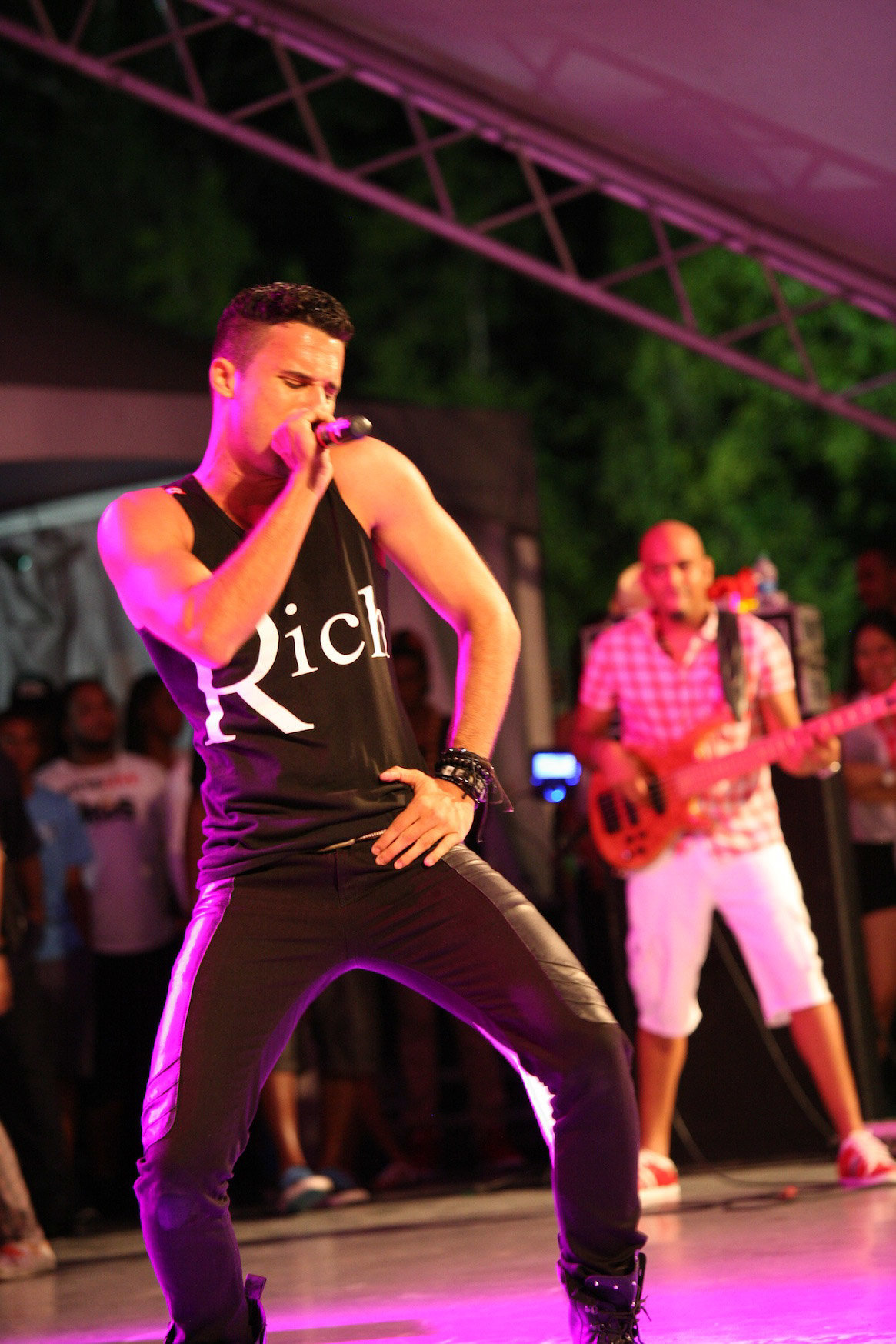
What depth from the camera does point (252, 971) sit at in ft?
8.86

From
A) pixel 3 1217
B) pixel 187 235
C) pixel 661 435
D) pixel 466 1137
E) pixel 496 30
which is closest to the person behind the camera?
pixel 3 1217

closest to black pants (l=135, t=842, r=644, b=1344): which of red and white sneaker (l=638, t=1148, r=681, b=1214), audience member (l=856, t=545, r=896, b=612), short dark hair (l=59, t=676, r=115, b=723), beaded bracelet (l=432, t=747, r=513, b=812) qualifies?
beaded bracelet (l=432, t=747, r=513, b=812)

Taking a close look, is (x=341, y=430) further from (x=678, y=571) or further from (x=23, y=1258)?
(x=23, y=1258)

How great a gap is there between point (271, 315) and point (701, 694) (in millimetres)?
3170

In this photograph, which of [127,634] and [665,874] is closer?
[665,874]

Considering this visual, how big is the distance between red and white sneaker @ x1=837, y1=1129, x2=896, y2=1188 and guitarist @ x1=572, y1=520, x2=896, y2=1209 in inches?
1.2

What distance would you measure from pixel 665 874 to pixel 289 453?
132 inches

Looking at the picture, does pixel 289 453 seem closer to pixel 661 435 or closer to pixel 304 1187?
pixel 304 1187

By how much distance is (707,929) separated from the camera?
5.75 m

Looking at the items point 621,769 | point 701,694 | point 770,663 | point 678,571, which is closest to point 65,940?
point 621,769

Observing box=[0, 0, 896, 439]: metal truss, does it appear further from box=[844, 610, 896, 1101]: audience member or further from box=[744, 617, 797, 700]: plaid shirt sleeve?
box=[744, 617, 797, 700]: plaid shirt sleeve

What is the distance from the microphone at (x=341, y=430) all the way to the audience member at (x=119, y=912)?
4478 millimetres

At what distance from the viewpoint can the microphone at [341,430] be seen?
269 centimetres

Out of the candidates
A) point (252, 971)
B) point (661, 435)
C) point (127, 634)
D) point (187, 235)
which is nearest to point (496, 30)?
point (127, 634)
